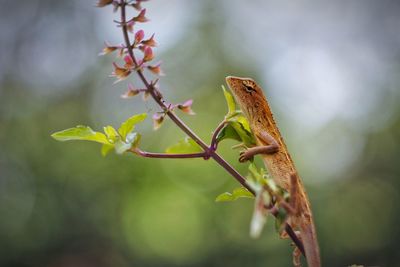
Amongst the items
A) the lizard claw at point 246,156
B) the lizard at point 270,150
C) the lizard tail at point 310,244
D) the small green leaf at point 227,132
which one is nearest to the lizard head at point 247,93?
the lizard at point 270,150

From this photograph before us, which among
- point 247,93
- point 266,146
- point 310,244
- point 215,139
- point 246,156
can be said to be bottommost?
point 310,244

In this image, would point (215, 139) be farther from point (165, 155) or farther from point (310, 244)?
point (310, 244)

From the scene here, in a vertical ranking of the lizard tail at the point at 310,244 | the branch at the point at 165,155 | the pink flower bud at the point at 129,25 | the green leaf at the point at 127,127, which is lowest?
the lizard tail at the point at 310,244

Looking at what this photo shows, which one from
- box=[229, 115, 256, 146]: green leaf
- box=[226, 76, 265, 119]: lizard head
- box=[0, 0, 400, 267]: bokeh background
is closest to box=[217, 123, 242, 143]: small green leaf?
box=[229, 115, 256, 146]: green leaf

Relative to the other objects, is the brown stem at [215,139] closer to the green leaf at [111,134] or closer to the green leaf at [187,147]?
the green leaf at [187,147]

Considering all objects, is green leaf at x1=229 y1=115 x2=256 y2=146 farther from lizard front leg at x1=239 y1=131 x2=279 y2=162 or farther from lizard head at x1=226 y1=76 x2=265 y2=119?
lizard head at x1=226 y1=76 x2=265 y2=119

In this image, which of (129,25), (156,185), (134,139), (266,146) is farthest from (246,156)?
(156,185)

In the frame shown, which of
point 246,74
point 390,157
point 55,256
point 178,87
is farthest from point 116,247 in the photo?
point 390,157

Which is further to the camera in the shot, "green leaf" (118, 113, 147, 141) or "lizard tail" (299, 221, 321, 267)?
"lizard tail" (299, 221, 321, 267)

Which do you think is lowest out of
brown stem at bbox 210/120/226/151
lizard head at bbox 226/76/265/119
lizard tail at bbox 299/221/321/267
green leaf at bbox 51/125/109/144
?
lizard tail at bbox 299/221/321/267
